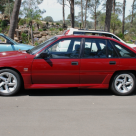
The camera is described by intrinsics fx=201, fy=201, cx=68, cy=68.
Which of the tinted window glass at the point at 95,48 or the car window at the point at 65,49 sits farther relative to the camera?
the tinted window glass at the point at 95,48

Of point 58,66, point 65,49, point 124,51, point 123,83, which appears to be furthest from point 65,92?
point 124,51

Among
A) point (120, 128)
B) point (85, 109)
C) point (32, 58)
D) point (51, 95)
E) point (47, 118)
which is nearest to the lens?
point (120, 128)

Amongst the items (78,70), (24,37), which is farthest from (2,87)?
(24,37)

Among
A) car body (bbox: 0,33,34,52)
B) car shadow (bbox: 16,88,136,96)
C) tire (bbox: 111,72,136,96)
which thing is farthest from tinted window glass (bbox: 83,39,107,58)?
car body (bbox: 0,33,34,52)

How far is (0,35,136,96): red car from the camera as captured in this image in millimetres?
4992

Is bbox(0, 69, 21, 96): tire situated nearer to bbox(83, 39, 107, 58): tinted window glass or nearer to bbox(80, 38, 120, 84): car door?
bbox(80, 38, 120, 84): car door

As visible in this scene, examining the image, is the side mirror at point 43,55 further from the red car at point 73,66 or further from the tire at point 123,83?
the tire at point 123,83

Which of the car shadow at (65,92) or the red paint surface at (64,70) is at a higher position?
the red paint surface at (64,70)

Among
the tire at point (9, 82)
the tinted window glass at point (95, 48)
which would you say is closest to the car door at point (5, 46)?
the tire at point (9, 82)

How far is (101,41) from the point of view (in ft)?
Answer: 17.5

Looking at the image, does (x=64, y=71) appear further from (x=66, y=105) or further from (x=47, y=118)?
(x=47, y=118)

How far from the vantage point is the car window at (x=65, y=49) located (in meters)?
5.11

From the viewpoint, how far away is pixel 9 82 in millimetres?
5078

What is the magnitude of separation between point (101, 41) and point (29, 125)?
2.91 meters
